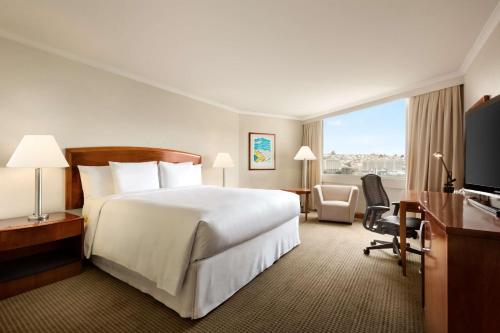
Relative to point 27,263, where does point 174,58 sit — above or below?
above

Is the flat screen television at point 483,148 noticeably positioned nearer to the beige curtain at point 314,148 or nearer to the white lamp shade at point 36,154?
the white lamp shade at point 36,154

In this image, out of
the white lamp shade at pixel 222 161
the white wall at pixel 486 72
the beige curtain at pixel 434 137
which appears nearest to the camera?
the white wall at pixel 486 72

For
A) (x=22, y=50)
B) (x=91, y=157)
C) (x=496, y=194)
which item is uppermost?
(x=22, y=50)

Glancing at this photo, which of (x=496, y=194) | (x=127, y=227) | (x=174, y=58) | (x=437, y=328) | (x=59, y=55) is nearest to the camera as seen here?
(x=437, y=328)

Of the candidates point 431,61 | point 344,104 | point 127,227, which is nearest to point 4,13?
point 127,227

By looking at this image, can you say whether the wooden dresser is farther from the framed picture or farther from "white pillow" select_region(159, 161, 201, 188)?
the framed picture

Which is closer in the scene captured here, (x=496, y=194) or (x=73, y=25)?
(x=496, y=194)

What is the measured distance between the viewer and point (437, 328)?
1.19 metres

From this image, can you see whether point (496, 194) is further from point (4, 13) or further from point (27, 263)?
point (4, 13)

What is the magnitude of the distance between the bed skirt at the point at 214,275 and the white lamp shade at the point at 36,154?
44.1 inches

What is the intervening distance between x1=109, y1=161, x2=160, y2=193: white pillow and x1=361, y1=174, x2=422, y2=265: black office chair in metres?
2.85

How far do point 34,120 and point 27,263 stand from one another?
4.91 feet

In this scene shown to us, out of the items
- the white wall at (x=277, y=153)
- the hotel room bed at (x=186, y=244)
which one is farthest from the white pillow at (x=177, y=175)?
the white wall at (x=277, y=153)

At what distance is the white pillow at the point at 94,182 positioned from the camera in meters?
2.88
